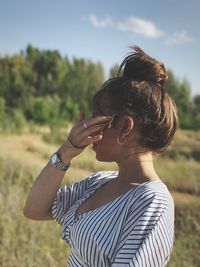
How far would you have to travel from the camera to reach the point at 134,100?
172 cm

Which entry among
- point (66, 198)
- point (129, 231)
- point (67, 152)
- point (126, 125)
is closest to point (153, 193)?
point (129, 231)

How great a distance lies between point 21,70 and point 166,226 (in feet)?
95.8

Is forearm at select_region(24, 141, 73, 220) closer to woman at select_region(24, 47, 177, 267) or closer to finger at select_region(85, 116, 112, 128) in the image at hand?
woman at select_region(24, 47, 177, 267)

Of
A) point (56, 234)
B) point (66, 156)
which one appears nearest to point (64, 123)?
point (56, 234)

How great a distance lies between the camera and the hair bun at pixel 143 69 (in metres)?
1.76

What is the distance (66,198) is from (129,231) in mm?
486

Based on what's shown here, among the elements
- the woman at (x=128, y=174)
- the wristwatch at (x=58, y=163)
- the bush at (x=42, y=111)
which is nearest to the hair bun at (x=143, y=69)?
the woman at (x=128, y=174)

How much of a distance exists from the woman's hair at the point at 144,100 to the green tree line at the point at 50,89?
23286 mm

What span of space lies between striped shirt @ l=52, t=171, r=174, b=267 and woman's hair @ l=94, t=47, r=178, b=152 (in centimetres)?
15

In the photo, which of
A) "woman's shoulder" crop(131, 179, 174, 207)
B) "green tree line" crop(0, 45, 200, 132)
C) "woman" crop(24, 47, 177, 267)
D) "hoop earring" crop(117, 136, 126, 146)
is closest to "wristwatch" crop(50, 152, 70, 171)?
"woman" crop(24, 47, 177, 267)

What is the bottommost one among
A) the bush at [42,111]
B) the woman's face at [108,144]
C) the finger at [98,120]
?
the bush at [42,111]

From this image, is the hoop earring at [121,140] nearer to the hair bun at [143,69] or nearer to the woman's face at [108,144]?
the woman's face at [108,144]

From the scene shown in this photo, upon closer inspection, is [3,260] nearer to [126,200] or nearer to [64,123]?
[126,200]

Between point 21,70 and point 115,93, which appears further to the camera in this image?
point 21,70
